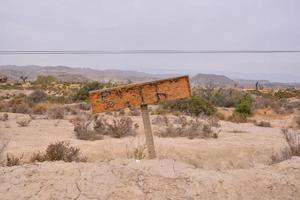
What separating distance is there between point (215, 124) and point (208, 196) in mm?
12246

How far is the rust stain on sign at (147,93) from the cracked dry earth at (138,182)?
1119mm

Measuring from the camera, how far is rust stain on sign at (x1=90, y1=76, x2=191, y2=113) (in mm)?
7594

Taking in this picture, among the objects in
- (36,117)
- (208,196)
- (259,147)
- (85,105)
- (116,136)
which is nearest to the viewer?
(208,196)

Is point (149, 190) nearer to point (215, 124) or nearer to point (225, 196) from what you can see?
point (225, 196)

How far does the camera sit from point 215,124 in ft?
60.0

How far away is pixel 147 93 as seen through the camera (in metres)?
7.68

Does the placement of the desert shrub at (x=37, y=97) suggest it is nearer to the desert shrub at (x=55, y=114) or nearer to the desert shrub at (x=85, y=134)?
the desert shrub at (x=55, y=114)

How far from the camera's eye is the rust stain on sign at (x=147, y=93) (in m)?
7.59

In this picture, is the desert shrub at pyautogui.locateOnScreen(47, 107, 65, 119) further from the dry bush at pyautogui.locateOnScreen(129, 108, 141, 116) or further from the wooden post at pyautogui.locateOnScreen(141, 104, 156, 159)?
the wooden post at pyautogui.locateOnScreen(141, 104, 156, 159)

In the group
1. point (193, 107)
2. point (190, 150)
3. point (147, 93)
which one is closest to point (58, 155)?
point (147, 93)

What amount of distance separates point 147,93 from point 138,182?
1.83 m

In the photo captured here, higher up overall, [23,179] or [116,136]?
[23,179]

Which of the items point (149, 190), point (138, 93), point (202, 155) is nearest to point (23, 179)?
point (149, 190)

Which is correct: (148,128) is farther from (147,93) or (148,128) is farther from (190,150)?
(190,150)
